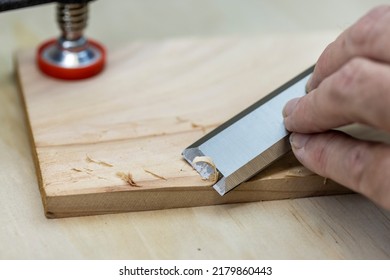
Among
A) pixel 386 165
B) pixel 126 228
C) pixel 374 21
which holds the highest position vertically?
pixel 374 21

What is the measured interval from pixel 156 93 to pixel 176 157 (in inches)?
6.0

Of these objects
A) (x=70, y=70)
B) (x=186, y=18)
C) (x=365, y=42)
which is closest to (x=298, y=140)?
(x=365, y=42)

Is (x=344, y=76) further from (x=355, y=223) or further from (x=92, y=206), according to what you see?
(x=92, y=206)

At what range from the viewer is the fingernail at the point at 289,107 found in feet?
2.46

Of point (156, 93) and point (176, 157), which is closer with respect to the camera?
point (176, 157)

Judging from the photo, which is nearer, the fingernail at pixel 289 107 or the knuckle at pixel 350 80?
the knuckle at pixel 350 80

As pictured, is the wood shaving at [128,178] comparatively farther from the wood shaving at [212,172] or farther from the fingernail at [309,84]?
the fingernail at [309,84]

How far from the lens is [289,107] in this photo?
2.48ft

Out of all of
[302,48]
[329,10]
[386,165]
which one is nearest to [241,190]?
[386,165]

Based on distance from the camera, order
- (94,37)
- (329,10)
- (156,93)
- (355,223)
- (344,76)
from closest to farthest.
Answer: (344,76) < (355,223) < (156,93) < (94,37) < (329,10)

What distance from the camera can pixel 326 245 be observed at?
2.36ft

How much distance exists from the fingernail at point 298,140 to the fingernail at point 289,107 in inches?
1.0

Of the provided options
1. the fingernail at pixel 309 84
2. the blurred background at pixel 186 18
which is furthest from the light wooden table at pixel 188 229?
the blurred background at pixel 186 18
